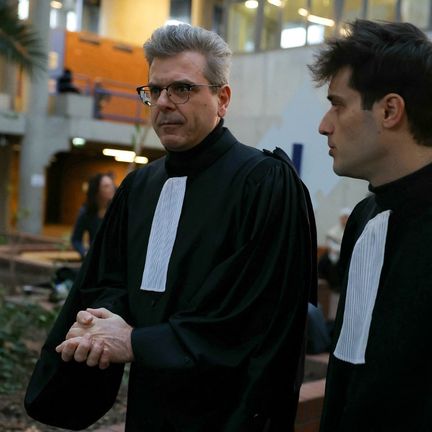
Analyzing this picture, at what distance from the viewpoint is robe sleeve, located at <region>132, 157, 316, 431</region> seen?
201 cm

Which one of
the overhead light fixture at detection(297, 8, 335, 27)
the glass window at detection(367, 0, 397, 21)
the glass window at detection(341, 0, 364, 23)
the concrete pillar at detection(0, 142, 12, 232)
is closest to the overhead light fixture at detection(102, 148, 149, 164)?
the concrete pillar at detection(0, 142, 12, 232)

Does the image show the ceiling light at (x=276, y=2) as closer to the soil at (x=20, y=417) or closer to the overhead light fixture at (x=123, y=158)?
the overhead light fixture at (x=123, y=158)

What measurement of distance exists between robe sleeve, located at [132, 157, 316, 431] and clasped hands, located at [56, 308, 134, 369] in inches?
1.6

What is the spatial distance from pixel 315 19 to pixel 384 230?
47.3 feet

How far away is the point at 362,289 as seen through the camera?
5.96 feet

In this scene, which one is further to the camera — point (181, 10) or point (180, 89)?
point (181, 10)

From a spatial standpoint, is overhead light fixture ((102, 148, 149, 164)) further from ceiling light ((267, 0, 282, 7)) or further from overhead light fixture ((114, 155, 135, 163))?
ceiling light ((267, 0, 282, 7))

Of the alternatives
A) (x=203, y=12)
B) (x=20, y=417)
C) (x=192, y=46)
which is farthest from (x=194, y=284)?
(x=203, y=12)

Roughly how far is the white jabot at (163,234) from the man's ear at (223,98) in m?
0.25

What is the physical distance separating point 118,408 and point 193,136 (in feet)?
Result: 8.81

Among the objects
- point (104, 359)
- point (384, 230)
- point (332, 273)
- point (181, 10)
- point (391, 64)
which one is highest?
point (181, 10)

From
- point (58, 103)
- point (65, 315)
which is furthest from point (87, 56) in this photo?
point (65, 315)

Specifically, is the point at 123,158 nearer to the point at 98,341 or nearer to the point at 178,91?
the point at 178,91

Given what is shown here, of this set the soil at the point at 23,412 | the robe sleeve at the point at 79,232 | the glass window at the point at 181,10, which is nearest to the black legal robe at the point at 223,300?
the soil at the point at 23,412
